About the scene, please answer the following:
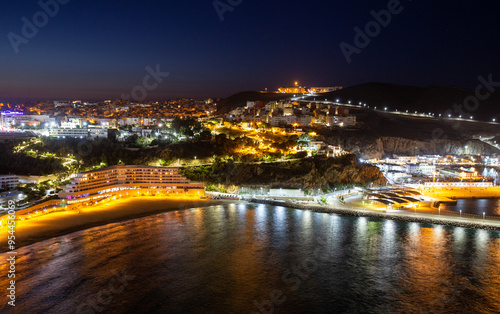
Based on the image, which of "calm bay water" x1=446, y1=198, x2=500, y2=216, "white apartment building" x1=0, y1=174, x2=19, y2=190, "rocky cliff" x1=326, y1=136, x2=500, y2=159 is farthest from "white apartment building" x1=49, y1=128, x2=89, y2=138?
"calm bay water" x1=446, y1=198, x2=500, y2=216

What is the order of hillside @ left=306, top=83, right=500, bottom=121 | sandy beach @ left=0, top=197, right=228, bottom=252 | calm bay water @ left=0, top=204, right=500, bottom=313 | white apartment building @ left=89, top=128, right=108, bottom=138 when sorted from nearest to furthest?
calm bay water @ left=0, top=204, right=500, bottom=313 → sandy beach @ left=0, top=197, right=228, bottom=252 → white apartment building @ left=89, top=128, right=108, bottom=138 → hillside @ left=306, top=83, right=500, bottom=121

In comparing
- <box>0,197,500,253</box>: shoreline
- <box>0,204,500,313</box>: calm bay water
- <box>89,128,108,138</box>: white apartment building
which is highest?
<box>89,128,108,138</box>: white apartment building

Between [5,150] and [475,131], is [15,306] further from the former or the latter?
[475,131]

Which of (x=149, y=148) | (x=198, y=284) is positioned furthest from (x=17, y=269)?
(x=149, y=148)

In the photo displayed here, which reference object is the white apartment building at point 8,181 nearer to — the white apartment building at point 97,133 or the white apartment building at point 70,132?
the white apartment building at point 97,133

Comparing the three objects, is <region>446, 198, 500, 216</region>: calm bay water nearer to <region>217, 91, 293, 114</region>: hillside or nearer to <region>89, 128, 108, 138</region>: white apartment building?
<region>89, 128, 108, 138</region>: white apartment building

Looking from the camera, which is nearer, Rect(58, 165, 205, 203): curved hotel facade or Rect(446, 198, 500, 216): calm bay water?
Rect(446, 198, 500, 216): calm bay water
